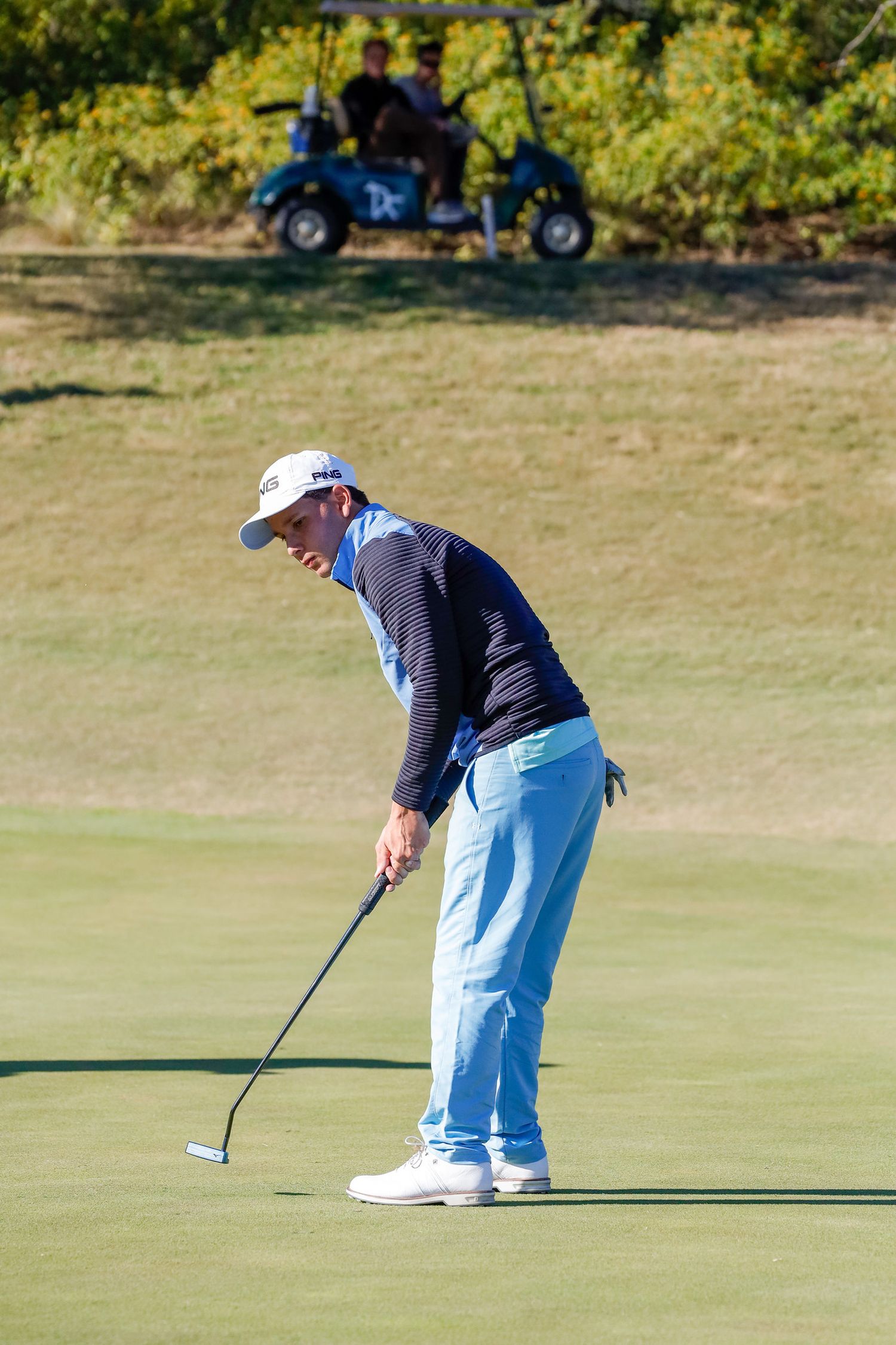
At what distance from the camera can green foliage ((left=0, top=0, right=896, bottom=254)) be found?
27469mm

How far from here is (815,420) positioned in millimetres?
21891

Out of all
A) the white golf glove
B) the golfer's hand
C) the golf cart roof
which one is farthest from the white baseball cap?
the golf cart roof

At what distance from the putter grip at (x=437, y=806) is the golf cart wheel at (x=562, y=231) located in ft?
67.5

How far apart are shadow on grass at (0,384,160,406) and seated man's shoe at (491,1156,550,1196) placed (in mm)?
18739

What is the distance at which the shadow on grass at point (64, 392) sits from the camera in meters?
22.2

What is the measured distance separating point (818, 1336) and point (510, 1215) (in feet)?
3.48

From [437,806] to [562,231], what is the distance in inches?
833

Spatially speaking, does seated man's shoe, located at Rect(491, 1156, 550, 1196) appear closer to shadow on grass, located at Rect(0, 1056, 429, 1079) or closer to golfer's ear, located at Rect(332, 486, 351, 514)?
golfer's ear, located at Rect(332, 486, 351, 514)

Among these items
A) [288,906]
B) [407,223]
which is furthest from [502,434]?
[288,906]

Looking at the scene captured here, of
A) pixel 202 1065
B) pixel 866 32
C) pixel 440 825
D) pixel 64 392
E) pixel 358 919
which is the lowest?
pixel 202 1065

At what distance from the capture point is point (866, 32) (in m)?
26.7

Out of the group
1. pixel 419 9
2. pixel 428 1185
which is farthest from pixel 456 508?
pixel 428 1185

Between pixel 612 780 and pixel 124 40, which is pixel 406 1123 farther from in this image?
pixel 124 40

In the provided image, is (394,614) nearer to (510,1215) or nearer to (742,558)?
(510,1215)
